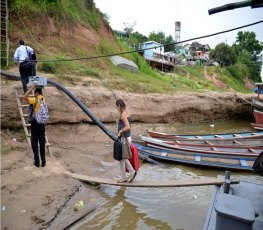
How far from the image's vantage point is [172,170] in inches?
344

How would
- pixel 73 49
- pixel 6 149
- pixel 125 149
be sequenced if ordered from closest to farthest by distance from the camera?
pixel 125 149
pixel 6 149
pixel 73 49

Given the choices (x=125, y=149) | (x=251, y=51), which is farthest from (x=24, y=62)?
(x=251, y=51)

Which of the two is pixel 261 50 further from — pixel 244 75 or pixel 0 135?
pixel 0 135

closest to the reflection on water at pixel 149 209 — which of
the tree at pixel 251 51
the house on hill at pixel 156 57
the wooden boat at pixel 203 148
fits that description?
the wooden boat at pixel 203 148

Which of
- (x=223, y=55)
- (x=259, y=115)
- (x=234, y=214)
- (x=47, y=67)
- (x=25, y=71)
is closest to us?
(x=234, y=214)

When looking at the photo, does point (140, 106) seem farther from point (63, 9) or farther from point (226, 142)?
point (63, 9)

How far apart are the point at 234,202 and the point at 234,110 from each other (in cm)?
1833

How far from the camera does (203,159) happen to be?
8.98 meters

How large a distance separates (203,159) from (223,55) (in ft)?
146

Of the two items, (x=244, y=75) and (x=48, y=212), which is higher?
(x=244, y=75)

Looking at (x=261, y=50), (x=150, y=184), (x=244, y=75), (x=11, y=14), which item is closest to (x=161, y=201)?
(x=150, y=184)

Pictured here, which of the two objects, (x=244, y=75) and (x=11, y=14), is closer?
(x=11, y=14)

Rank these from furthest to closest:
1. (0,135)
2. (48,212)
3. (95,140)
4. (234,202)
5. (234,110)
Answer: (234,110), (95,140), (0,135), (48,212), (234,202)

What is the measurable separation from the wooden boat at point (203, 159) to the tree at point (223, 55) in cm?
4279
